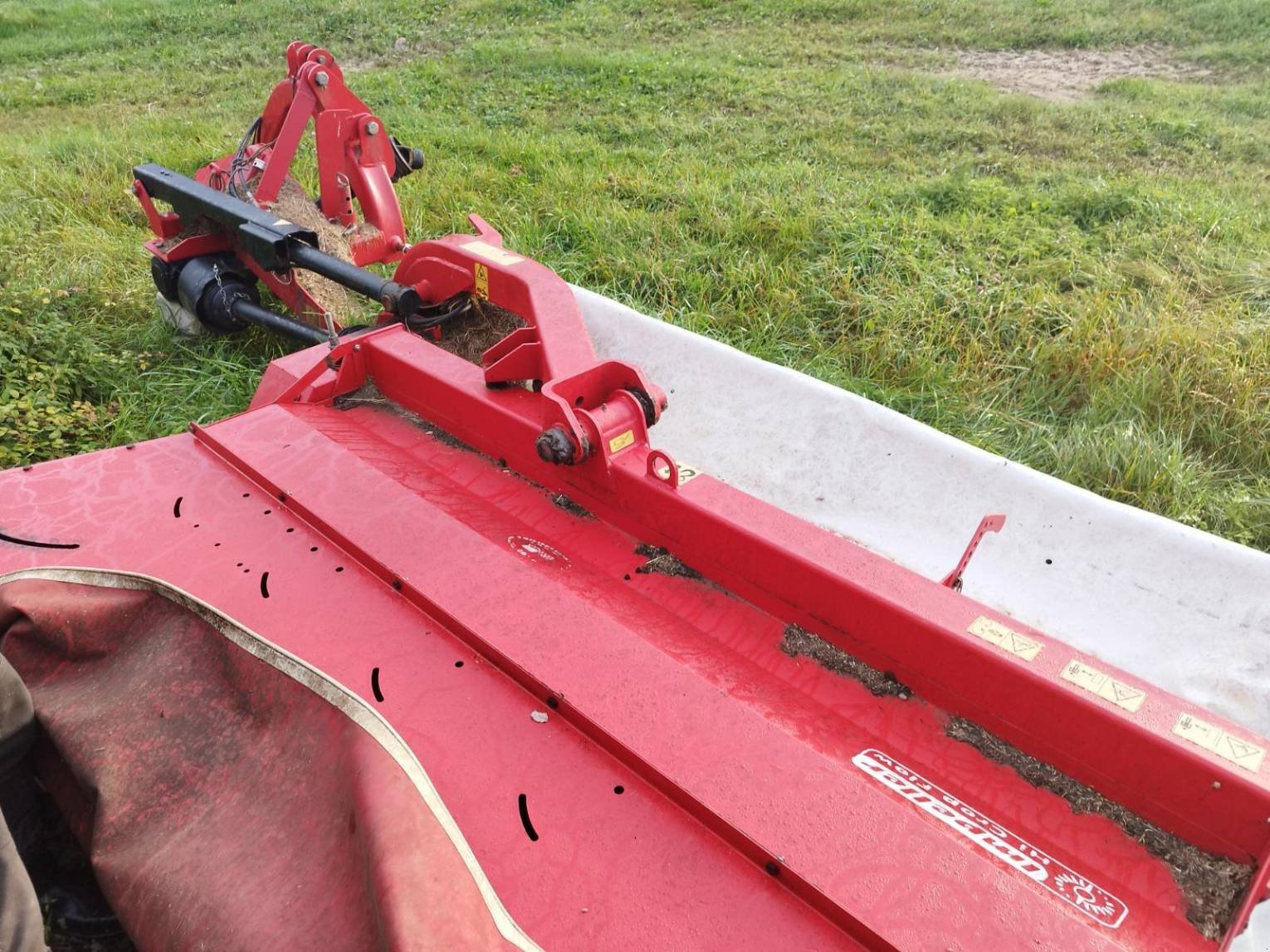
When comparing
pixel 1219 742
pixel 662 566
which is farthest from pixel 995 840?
pixel 662 566

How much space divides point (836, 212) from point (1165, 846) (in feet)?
12.4

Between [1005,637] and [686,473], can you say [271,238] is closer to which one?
[686,473]

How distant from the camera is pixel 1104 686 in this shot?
1.42 m

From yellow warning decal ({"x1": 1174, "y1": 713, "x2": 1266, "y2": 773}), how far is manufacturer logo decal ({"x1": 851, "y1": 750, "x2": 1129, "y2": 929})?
10.9 inches

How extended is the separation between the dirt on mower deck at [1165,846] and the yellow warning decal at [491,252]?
1.78 meters

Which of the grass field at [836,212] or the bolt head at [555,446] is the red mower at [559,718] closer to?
the bolt head at [555,446]

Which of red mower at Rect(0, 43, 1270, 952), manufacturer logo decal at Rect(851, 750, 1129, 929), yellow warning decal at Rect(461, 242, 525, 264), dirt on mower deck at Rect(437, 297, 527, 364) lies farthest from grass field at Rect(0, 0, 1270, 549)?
manufacturer logo decal at Rect(851, 750, 1129, 929)

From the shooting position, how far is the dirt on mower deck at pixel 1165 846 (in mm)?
1305

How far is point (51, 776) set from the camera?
1609 mm

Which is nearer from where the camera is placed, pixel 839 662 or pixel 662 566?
pixel 839 662

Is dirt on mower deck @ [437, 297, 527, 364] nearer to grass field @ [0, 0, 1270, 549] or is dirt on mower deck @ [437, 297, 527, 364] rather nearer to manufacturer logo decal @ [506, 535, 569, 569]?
grass field @ [0, 0, 1270, 549]

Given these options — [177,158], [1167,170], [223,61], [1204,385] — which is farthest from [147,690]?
[223,61]

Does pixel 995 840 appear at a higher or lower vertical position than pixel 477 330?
lower

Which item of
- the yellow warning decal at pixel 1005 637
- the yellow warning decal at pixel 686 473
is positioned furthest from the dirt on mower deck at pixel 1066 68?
the yellow warning decal at pixel 1005 637
